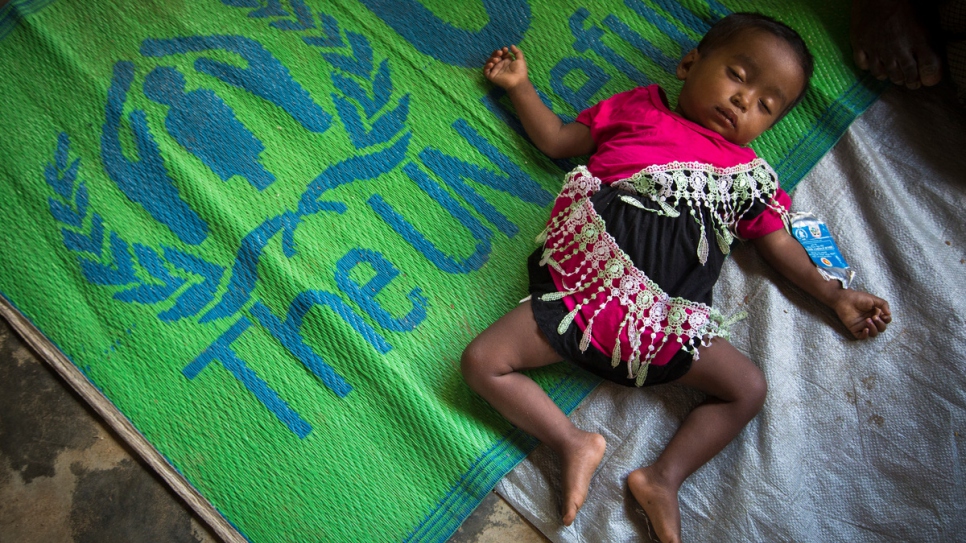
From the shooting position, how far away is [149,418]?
109cm

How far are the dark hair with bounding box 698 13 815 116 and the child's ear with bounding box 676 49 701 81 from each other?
1cm

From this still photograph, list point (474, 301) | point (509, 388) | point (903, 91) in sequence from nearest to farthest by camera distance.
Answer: point (509, 388) < point (474, 301) < point (903, 91)

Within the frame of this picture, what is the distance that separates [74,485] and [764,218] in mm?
1283

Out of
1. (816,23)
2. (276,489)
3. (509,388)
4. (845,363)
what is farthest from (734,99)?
(276,489)

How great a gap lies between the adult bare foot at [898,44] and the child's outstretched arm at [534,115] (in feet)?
1.92

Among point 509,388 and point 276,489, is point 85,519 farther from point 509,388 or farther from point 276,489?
point 509,388

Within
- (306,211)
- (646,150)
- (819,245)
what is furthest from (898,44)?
(306,211)

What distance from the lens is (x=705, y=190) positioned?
1093mm

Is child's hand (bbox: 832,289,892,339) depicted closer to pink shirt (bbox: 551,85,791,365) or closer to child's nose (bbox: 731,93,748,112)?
pink shirt (bbox: 551,85,791,365)

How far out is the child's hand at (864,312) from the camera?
1119 mm

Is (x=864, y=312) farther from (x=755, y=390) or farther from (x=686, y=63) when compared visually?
(x=686, y=63)

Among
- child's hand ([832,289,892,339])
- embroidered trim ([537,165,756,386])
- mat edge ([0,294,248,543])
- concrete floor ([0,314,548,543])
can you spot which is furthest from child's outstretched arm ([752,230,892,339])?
mat edge ([0,294,248,543])

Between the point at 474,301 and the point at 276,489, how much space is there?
466 millimetres

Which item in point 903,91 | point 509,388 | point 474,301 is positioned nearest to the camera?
point 509,388
